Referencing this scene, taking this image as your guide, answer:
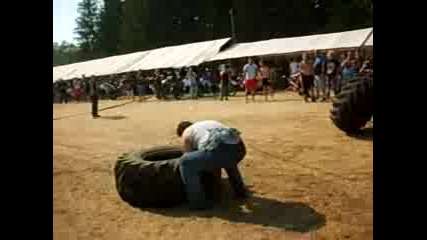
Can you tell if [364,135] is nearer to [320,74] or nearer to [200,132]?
[200,132]

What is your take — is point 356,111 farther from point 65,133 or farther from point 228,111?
point 65,133

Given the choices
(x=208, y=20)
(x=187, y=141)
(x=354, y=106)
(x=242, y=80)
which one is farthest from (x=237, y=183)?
(x=208, y=20)

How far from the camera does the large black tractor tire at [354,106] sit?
376 inches

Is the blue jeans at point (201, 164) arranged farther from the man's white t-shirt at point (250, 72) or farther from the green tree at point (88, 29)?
the green tree at point (88, 29)

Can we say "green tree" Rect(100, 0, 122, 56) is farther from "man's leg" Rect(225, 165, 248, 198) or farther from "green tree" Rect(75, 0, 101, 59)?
"man's leg" Rect(225, 165, 248, 198)

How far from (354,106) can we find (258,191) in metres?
3.58

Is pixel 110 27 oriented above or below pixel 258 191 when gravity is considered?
above

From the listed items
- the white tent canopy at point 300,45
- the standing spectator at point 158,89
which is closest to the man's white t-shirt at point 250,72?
the white tent canopy at point 300,45

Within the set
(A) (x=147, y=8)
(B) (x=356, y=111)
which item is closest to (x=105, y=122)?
(B) (x=356, y=111)

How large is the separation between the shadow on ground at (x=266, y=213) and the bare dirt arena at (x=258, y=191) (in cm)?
1

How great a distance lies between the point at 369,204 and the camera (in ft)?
19.4

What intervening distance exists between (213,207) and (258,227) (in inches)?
35.2

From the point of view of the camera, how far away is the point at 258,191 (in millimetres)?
6750

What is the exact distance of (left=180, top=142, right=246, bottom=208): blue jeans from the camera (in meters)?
5.93
